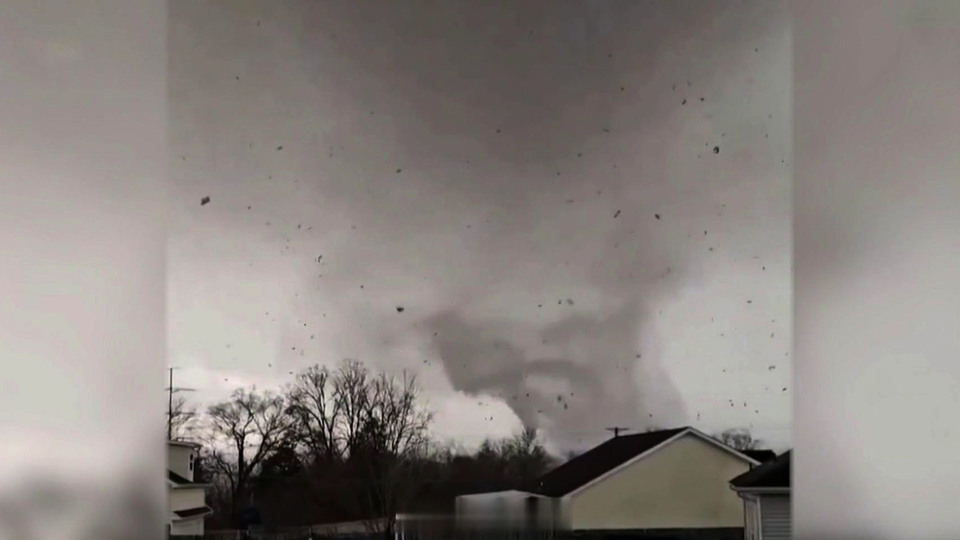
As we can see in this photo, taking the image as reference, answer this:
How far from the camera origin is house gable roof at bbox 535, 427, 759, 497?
1374 mm

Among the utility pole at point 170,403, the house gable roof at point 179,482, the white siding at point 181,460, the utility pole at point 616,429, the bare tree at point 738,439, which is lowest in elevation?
the house gable roof at point 179,482

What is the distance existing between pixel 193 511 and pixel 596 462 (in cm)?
60

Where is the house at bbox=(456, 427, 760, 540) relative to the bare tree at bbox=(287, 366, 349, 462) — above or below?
below

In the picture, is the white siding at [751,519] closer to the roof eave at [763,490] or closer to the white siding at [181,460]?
the roof eave at [763,490]

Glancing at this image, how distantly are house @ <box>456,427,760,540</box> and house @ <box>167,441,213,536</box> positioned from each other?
0.38 metres


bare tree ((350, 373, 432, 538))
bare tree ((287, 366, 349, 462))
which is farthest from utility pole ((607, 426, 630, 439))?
bare tree ((287, 366, 349, 462))

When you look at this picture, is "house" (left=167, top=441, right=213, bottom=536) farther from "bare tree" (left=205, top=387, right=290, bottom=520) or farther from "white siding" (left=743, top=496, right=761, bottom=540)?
"white siding" (left=743, top=496, right=761, bottom=540)

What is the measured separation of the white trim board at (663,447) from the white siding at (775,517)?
0.20 ft

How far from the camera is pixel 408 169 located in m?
1.41

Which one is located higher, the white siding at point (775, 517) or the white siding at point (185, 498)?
the white siding at point (185, 498)

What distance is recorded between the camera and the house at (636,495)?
1.38m

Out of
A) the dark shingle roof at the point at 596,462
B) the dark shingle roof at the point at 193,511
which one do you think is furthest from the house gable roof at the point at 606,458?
the dark shingle roof at the point at 193,511

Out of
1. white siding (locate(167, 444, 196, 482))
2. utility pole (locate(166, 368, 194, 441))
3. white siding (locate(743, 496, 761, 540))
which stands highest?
utility pole (locate(166, 368, 194, 441))

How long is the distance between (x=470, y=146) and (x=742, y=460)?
624mm
